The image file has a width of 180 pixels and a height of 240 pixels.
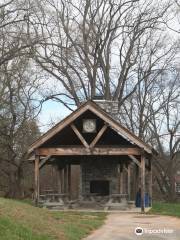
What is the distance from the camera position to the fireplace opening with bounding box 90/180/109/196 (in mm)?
30984

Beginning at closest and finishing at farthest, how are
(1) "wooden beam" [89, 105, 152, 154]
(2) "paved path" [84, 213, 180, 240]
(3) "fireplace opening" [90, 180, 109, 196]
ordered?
(2) "paved path" [84, 213, 180, 240]
(1) "wooden beam" [89, 105, 152, 154]
(3) "fireplace opening" [90, 180, 109, 196]

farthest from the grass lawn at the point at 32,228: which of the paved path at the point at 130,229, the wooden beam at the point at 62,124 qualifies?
the wooden beam at the point at 62,124

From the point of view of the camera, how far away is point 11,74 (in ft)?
109

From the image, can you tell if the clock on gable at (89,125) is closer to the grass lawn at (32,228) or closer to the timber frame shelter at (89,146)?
the timber frame shelter at (89,146)

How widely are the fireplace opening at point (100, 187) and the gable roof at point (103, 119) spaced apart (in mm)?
5022

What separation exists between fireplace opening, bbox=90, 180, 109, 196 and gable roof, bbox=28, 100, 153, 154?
16.5ft

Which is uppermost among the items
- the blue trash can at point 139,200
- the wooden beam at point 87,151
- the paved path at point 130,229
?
the wooden beam at point 87,151

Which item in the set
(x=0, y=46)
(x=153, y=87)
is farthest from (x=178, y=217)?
(x=153, y=87)

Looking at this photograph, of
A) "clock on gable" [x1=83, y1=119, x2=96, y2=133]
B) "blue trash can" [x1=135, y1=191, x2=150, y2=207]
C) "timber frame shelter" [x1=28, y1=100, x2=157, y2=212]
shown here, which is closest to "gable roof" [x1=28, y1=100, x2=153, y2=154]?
"timber frame shelter" [x1=28, y1=100, x2=157, y2=212]

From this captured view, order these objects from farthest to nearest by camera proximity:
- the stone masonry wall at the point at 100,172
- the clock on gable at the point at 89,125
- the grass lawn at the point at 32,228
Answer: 1. the stone masonry wall at the point at 100,172
2. the clock on gable at the point at 89,125
3. the grass lawn at the point at 32,228

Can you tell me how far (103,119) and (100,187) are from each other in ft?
19.3

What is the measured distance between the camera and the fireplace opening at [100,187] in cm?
3098

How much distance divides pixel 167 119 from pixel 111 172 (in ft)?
67.6

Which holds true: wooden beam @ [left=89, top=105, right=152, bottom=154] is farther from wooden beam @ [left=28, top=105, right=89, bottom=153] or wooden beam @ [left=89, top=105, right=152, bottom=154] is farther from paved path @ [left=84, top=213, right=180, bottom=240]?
paved path @ [left=84, top=213, right=180, bottom=240]
